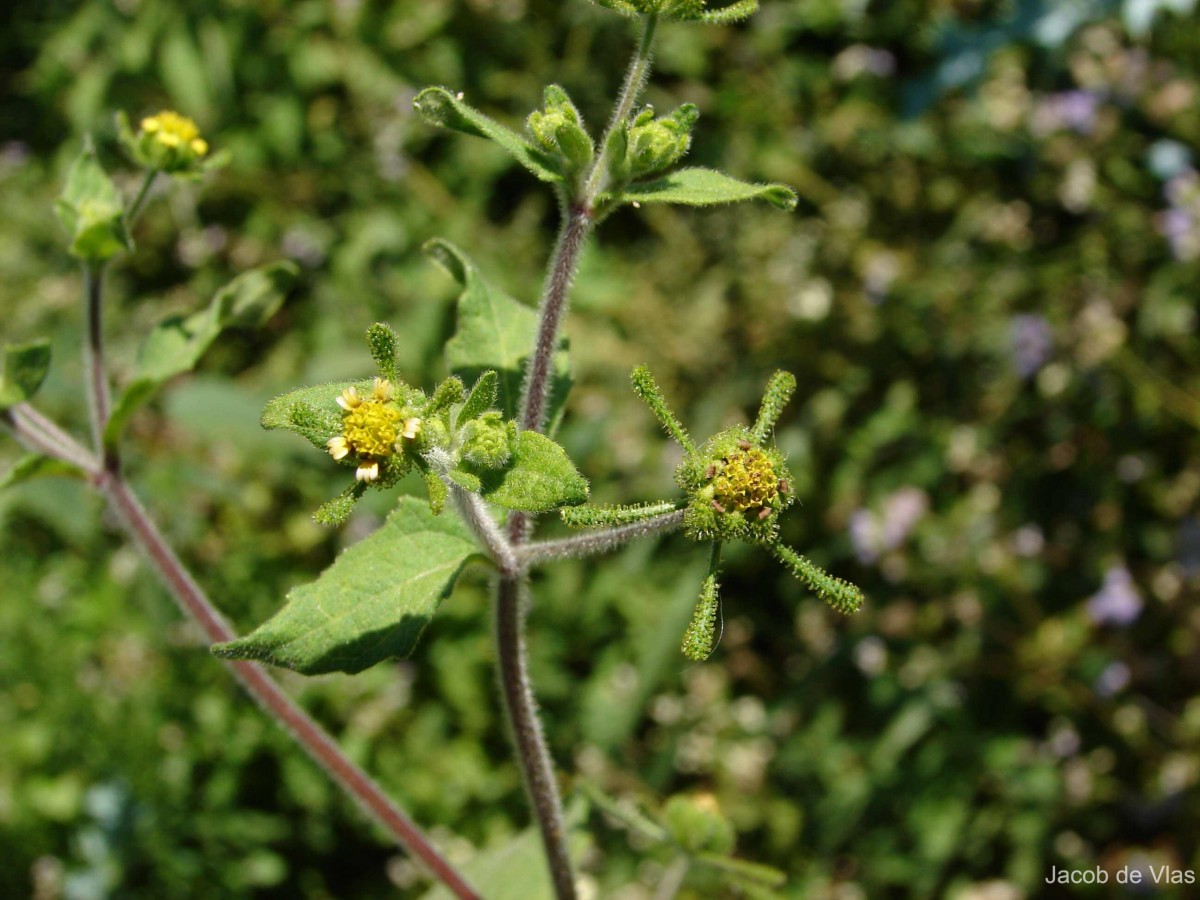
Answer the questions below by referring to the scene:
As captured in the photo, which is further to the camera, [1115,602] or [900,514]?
A: [900,514]

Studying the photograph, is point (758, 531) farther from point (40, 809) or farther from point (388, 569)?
point (40, 809)

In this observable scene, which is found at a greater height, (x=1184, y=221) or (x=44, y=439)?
(x=44, y=439)

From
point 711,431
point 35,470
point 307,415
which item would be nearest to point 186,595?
point 35,470

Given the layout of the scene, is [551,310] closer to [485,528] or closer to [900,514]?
[485,528]

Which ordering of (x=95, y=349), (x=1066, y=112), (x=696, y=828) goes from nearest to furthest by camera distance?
1. (x=95, y=349)
2. (x=696, y=828)
3. (x=1066, y=112)

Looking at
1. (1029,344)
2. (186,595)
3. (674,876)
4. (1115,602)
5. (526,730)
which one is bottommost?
(1115,602)

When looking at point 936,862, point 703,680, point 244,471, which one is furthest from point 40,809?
point 936,862

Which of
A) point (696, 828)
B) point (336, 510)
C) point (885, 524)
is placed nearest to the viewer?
point (336, 510)
